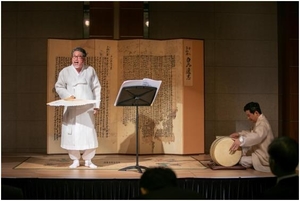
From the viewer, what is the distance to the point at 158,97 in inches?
255

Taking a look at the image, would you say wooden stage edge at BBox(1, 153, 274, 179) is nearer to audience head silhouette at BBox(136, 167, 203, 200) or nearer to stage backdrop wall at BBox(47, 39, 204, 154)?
stage backdrop wall at BBox(47, 39, 204, 154)

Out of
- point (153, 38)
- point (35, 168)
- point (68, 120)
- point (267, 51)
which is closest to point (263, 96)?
point (267, 51)

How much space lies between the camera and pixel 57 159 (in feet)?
19.2

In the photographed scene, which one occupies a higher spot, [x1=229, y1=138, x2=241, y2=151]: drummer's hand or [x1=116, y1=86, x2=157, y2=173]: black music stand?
[x1=116, y1=86, x2=157, y2=173]: black music stand

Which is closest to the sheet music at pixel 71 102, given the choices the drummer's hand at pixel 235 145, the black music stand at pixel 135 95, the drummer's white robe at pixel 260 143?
the black music stand at pixel 135 95

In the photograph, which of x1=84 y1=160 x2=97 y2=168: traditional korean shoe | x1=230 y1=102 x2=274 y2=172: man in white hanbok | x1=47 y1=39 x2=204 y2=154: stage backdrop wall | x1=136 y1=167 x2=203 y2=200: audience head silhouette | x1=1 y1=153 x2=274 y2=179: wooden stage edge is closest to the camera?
x1=136 y1=167 x2=203 y2=200: audience head silhouette

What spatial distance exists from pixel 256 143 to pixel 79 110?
2.19 meters

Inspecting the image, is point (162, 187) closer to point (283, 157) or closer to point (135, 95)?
point (283, 157)

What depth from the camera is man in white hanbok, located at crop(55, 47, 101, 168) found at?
194 inches

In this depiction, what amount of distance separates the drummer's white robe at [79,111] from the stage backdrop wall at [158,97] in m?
1.32

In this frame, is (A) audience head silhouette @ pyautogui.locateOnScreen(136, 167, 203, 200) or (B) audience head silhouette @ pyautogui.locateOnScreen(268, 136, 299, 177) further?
(B) audience head silhouette @ pyautogui.locateOnScreen(268, 136, 299, 177)

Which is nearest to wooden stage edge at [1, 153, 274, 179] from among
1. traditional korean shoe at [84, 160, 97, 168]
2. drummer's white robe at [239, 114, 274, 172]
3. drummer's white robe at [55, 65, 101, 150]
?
drummer's white robe at [239, 114, 274, 172]

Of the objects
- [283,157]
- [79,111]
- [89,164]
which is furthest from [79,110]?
[283,157]

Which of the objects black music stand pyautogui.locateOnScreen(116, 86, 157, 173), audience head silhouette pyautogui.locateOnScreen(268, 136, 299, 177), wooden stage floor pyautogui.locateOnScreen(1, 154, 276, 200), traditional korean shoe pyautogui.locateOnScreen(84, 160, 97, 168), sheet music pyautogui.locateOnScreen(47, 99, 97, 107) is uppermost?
black music stand pyautogui.locateOnScreen(116, 86, 157, 173)
